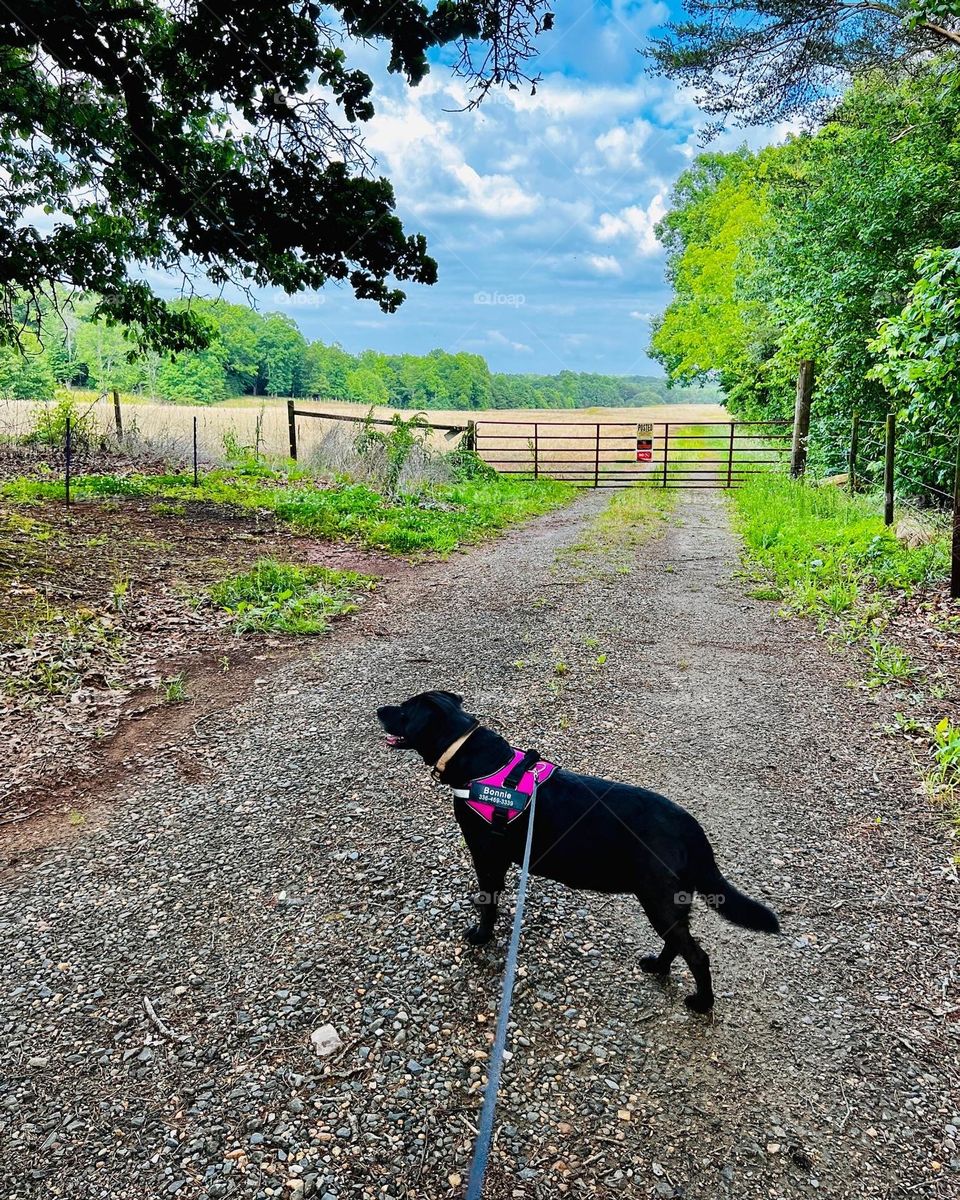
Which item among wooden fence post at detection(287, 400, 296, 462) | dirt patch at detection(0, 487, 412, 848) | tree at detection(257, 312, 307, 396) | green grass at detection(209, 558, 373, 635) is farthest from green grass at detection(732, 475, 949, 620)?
tree at detection(257, 312, 307, 396)

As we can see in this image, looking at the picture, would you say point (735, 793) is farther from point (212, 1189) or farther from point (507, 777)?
point (212, 1189)

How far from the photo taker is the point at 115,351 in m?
46.6

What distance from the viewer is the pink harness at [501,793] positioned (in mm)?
2441

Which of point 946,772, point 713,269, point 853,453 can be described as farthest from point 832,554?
point 713,269

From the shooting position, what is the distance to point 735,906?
7.47 ft

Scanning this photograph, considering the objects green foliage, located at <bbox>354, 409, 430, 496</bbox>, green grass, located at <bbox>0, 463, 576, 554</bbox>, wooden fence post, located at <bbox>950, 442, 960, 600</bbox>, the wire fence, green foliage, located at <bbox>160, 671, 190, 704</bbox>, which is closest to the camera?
green foliage, located at <bbox>160, 671, 190, 704</bbox>

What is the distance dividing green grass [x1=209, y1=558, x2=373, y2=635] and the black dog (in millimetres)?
4120

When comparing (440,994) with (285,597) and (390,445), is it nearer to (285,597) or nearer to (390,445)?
(285,597)

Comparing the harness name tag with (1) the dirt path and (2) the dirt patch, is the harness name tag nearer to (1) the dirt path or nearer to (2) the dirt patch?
(1) the dirt path

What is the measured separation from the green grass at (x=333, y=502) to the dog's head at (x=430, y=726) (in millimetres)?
7109

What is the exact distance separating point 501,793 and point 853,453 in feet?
36.7

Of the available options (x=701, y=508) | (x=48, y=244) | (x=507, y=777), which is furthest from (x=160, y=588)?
(x=701, y=508)

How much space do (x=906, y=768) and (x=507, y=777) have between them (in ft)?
9.66

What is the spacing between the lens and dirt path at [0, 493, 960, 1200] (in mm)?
1927
